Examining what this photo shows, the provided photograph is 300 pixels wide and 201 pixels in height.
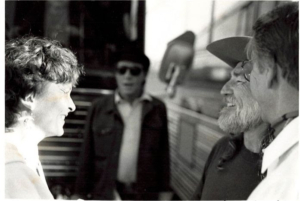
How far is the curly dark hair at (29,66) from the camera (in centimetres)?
211

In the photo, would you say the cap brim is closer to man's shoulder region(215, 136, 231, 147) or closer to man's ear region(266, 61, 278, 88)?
man's ear region(266, 61, 278, 88)

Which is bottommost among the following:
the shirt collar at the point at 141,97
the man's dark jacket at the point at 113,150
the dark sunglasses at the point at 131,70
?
the man's dark jacket at the point at 113,150

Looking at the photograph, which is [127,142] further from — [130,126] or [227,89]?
[227,89]

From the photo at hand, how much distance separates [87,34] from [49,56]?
256 mm

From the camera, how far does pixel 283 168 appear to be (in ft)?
5.82

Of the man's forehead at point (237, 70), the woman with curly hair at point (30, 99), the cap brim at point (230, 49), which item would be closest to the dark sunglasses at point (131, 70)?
the woman with curly hair at point (30, 99)

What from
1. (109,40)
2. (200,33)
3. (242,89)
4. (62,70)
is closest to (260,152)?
(242,89)

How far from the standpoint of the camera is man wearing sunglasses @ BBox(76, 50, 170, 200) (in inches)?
87.0

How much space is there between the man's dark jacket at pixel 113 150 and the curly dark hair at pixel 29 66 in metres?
0.32

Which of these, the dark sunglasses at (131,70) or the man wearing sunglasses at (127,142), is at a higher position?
the dark sunglasses at (131,70)

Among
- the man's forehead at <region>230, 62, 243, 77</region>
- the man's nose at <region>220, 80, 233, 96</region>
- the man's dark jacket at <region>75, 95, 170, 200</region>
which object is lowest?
the man's dark jacket at <region>75, 95, 170, 200</region>

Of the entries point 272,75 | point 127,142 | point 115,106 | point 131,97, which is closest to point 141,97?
point 131,97

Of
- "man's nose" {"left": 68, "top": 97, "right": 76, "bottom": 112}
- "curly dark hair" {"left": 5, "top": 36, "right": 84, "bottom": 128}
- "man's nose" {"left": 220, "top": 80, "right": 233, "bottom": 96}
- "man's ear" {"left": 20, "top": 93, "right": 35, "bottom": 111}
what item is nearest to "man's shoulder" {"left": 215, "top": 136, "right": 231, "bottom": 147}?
"man's nose" {"left": 220, "top": 80, "right": 233, "bottom": 96}

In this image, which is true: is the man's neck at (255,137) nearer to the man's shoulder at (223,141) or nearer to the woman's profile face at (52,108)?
the man's shoulder at (223,141)
